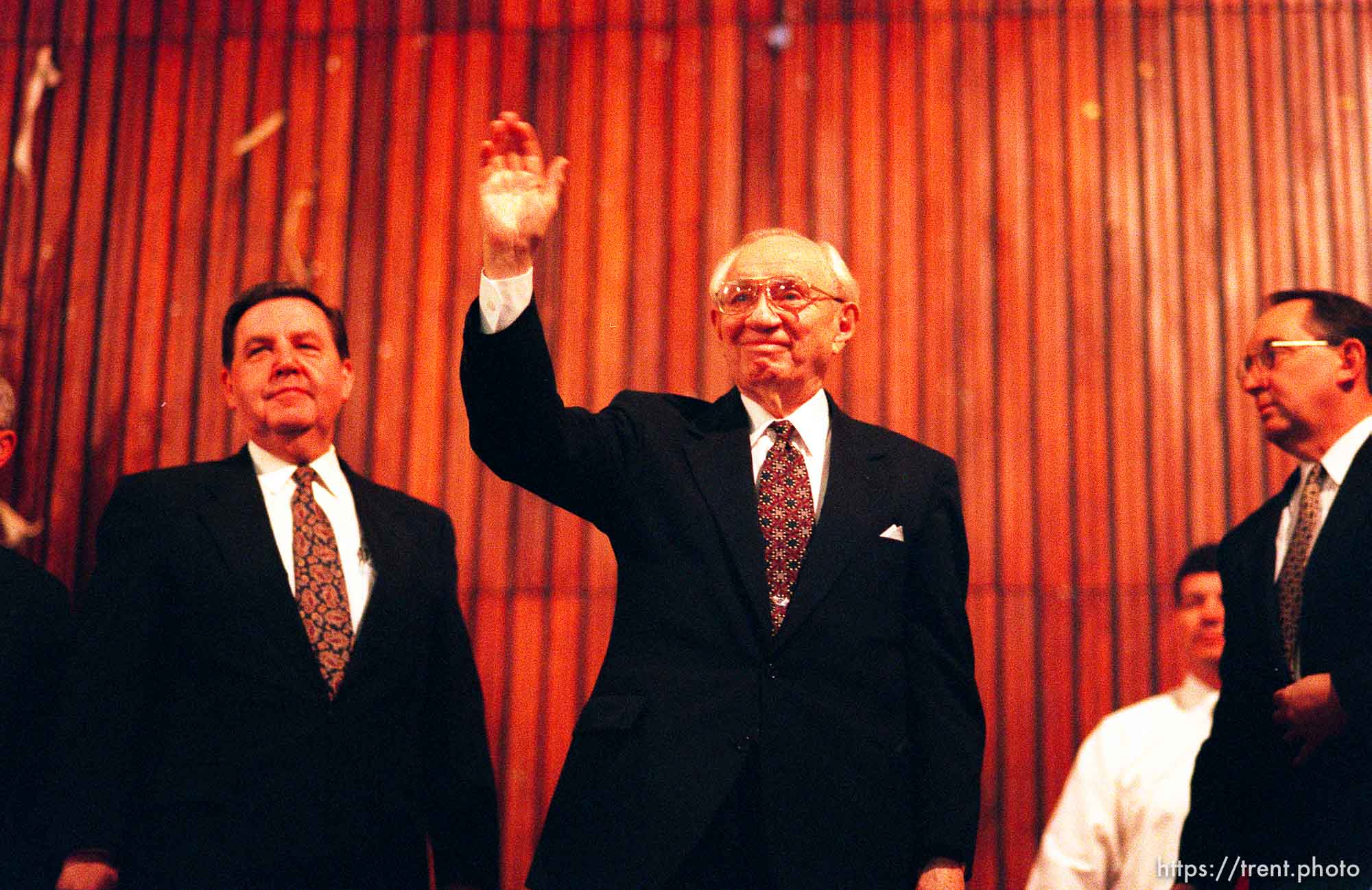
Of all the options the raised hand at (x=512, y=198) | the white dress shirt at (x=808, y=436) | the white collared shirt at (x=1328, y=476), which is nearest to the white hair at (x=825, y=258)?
the white dress shirt at (x=808, y=436)

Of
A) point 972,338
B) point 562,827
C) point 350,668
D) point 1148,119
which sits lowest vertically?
point 562,827

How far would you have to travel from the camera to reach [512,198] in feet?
6.15

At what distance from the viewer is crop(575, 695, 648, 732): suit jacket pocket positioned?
1.93 metres

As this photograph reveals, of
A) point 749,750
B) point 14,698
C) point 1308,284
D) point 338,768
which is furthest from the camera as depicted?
point 1308,284

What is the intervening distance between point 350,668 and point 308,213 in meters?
1.81

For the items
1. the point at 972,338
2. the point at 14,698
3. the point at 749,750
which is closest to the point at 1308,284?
the point at 972,338

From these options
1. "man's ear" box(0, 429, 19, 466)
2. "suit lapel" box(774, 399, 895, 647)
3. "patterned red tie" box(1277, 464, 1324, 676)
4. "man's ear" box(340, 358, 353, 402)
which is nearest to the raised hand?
"suit lapel" box(774, 399, 895, 647)

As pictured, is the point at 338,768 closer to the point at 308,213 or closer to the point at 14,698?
the point at 14,698

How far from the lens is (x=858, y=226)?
3734 mm

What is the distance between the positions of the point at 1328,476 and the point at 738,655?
124 centimetres

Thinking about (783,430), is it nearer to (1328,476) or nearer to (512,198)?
(512,198)

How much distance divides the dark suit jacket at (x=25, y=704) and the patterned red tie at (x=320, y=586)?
48 centimetres

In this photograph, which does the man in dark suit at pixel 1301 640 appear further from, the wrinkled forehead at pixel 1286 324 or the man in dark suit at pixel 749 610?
the man in dark suit at pixel 749 610

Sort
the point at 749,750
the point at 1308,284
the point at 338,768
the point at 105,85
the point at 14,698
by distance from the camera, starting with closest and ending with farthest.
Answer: the point at 749,750 < the point at 338,768 < the point at 14,698 < the point at 1308,284 < the point at 105,85
